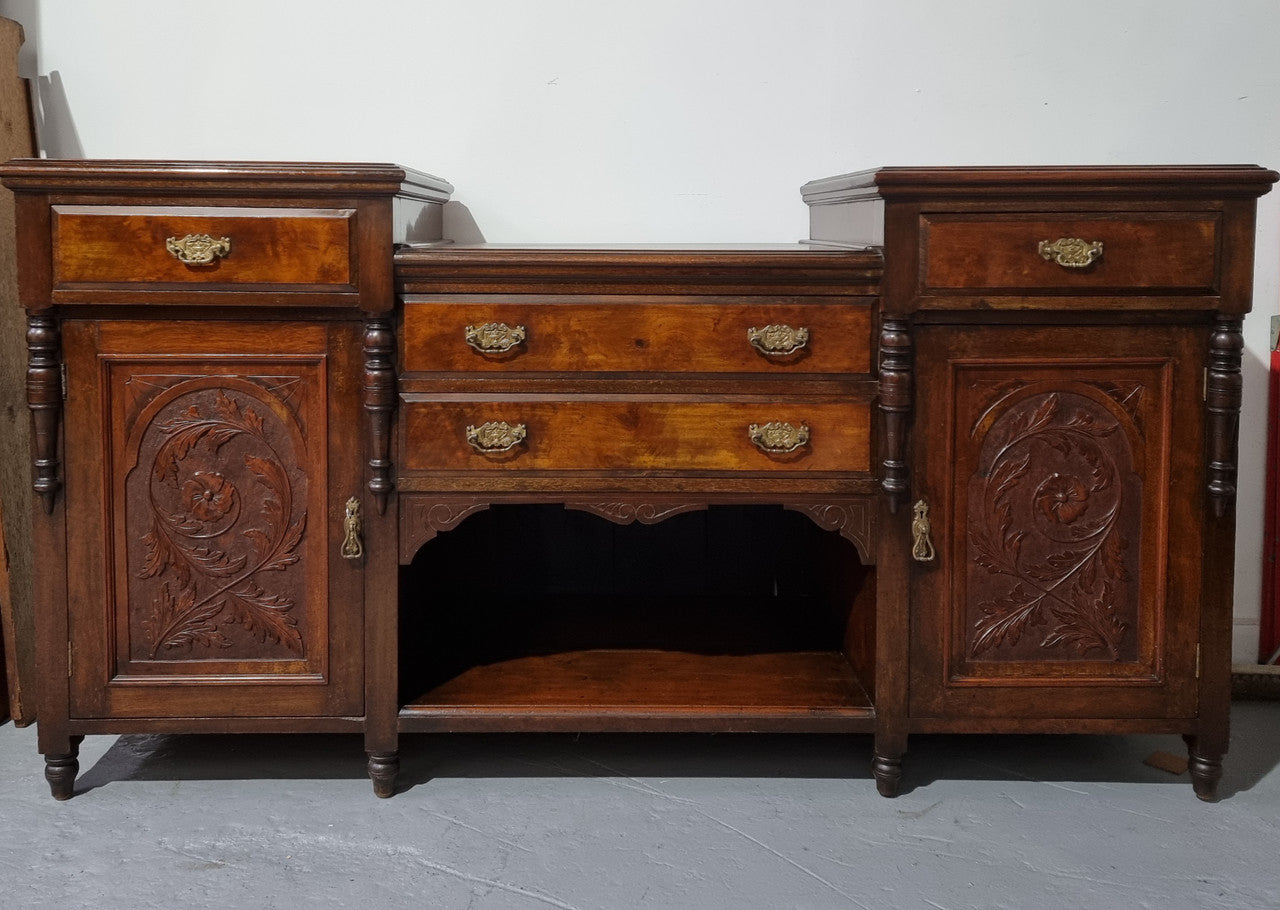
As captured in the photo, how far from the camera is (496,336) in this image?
2.22 metres

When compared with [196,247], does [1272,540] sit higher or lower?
lower

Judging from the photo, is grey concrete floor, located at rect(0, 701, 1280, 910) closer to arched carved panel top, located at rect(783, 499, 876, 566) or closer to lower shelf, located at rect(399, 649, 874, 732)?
lower shelf, located at rect(399, 649, 874, 732)

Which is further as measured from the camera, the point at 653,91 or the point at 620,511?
the point at 653,91

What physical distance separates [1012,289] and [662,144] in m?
1.08

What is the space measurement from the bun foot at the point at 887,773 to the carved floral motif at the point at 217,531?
44.7 inches

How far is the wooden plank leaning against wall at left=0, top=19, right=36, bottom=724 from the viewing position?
271 cm

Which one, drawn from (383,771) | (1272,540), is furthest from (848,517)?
(1272,540)

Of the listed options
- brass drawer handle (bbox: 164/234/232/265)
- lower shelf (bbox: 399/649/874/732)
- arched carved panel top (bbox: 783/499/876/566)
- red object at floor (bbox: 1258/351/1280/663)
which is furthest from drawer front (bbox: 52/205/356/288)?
red object at floor (bbox: 1258/351/1280/663)

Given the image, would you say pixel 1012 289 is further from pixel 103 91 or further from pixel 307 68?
pixel 103 91

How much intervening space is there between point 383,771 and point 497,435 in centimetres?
69

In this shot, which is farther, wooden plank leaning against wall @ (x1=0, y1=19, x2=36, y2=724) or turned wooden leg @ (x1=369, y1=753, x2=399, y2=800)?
wooden plank leaning against wall @ (x1=0, y1=19, x2=36, y2=724)

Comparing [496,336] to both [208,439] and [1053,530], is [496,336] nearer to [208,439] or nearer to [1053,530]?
[208,439]

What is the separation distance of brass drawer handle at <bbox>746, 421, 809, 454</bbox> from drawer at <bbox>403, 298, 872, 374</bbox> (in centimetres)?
11

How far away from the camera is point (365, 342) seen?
2.22m
